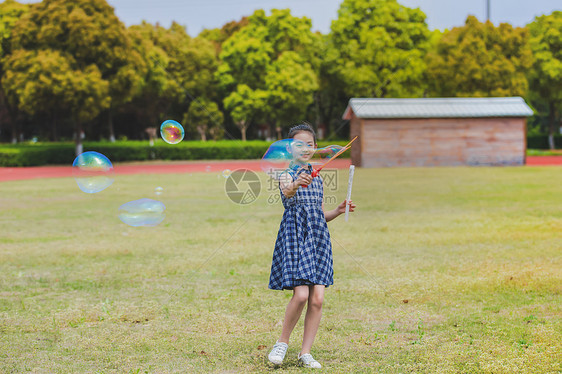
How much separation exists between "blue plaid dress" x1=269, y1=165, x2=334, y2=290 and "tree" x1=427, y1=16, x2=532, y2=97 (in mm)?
39556

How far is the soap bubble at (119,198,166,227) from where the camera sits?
24.3ft

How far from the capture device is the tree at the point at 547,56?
1822 inches

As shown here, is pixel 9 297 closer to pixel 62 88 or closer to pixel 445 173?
pixel 445 173

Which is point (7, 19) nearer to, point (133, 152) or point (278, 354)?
point (133, 152)

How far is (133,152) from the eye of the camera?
37188 millimetres

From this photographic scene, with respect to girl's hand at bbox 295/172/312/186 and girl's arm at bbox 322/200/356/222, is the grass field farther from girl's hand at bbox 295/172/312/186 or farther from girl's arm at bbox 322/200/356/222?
girl's hand at bbox 295/172/312/186

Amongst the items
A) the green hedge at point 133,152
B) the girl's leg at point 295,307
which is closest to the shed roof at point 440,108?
the green hedge at point 133,152

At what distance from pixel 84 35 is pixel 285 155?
30.6m

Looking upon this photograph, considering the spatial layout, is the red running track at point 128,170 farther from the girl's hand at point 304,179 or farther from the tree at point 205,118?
the girl's hand at point 304,179

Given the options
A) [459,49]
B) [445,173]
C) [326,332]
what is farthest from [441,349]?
[459,49]

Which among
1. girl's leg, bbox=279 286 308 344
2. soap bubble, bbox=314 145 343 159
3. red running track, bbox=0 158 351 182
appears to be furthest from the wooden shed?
girl's leg, bbox=279 286 308 344

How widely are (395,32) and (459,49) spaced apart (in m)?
7.12

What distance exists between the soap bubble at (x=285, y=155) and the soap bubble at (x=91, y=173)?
317 centimetres

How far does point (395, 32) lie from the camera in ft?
156
